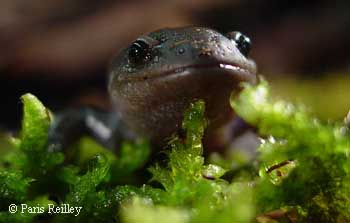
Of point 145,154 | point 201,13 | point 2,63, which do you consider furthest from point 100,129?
point 201,13

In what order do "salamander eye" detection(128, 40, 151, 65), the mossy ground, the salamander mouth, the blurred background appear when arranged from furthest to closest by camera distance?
the blurred background, "salamander eye" detection(128, 40, 151, 65), the salamander mouth, the mossy ground

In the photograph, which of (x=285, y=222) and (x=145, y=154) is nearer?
(x=285, y=222)

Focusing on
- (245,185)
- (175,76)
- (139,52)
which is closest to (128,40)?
(139,52)

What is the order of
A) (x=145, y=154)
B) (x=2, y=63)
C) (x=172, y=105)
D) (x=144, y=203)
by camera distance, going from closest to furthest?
(x=144, y=203) → (x=172, y=105) → (x=145, y=154) → (x=2, y=63)

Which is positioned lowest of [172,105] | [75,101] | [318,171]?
[318,171]

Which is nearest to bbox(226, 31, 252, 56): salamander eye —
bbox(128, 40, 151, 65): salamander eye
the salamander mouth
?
the salamander mouth

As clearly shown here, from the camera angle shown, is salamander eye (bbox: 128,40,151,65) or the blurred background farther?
the blurred background

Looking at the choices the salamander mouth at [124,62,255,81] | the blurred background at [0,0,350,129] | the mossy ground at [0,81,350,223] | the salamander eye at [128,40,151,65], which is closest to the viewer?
the mossy ground at [0,81,350,223]

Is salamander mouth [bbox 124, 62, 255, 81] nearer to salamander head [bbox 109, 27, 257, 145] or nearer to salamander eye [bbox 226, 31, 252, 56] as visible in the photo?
salamander head [bbox 109, 27, 257, 145]

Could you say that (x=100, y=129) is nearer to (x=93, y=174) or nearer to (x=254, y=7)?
(x=93, y=174)
